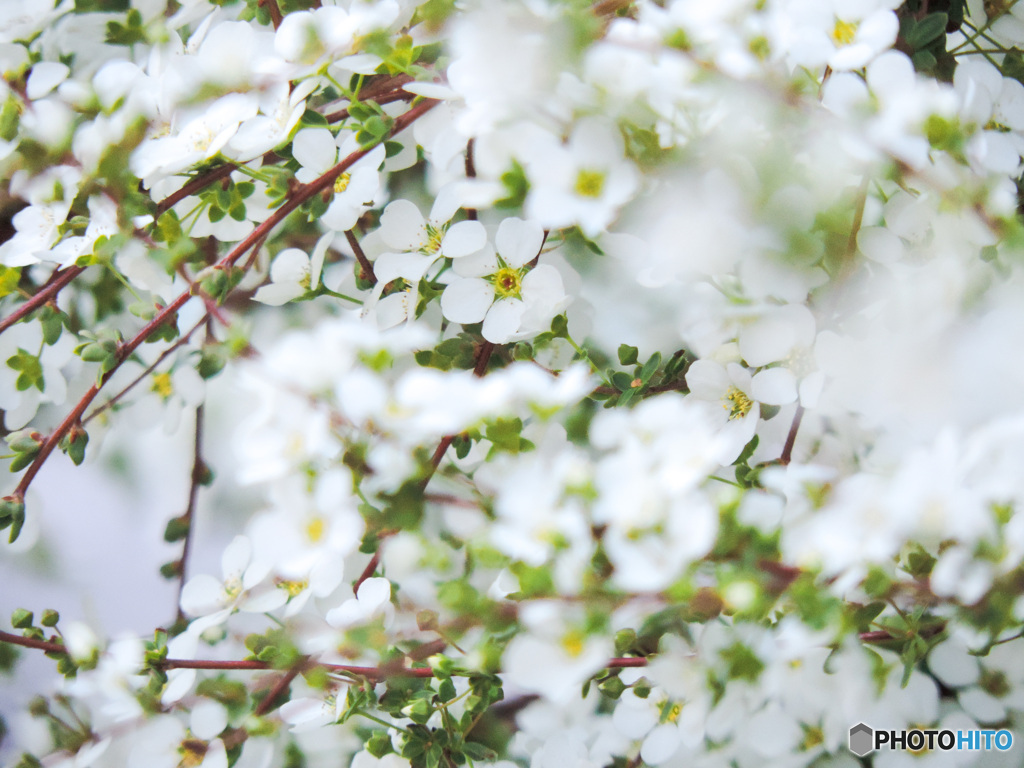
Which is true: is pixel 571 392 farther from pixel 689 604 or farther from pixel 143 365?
pixel 143 365

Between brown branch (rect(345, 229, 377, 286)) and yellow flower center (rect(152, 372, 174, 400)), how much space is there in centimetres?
24

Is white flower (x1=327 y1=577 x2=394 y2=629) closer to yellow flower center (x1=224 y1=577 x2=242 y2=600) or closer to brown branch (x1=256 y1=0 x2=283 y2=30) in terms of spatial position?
yellow flower center (x1=224 y1=577 x2=242 y2=600)

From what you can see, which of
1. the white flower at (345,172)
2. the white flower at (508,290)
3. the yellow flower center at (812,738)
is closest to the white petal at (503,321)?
the white flower at (508,290)

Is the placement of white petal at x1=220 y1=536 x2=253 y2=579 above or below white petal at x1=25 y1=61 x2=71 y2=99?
below

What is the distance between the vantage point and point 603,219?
0.32 meters

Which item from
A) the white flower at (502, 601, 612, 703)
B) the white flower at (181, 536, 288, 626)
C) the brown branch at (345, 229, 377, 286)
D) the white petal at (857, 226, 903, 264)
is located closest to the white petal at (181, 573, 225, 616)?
the white flower at (181, 536, 288, 626)

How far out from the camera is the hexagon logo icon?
1.54 feet

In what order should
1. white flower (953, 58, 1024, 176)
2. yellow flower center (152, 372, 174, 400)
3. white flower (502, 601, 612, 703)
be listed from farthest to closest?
1. yellow flower center (152, 372, 174, 400)
2. white flower (953, 58, 1024, 176)
3. white flower (502, 601, 612, 703)

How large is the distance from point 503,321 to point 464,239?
0.05 m

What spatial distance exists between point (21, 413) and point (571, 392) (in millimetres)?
517

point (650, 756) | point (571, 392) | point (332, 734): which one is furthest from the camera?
point (332, 734)

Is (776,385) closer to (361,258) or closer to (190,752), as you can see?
(361,258)

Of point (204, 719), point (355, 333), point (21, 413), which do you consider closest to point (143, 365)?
point (21, 413)

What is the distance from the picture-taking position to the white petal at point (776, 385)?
43 cm
